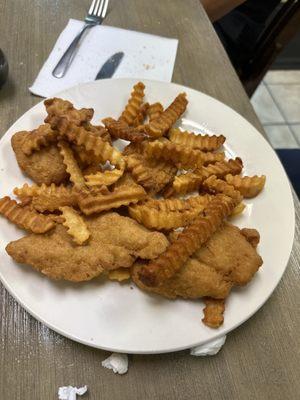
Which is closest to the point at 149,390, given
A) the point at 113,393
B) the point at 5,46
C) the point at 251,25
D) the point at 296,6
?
the point at 113,393

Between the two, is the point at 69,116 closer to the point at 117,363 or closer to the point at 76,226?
the point at 76,226

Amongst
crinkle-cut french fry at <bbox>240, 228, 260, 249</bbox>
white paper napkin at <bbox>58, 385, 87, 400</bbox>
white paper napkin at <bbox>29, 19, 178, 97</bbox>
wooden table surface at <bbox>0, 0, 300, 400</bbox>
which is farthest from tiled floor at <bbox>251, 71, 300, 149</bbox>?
white paper napkin at <bbox>58, 385, 87, 400</bbox>

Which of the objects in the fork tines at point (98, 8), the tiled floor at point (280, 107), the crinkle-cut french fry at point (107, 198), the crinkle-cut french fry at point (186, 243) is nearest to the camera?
the crinkle-cut french fry at point (186, 243)

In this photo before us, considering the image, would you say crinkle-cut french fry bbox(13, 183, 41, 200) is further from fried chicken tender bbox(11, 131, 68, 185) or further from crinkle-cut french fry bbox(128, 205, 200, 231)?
crinkle-cut french fry bbox(128, 205, 200, 231)

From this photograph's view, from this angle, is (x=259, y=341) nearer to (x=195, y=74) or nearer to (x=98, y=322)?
(x=98, y=322)

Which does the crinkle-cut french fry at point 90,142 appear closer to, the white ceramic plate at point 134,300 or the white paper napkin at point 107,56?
the white ceramic plate at point 134,300

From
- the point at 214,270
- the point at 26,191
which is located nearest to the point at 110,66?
the point at 26,191

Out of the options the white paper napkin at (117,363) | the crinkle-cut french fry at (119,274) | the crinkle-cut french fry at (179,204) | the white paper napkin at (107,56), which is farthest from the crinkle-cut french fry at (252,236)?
the white paper napkin at (107,56)
